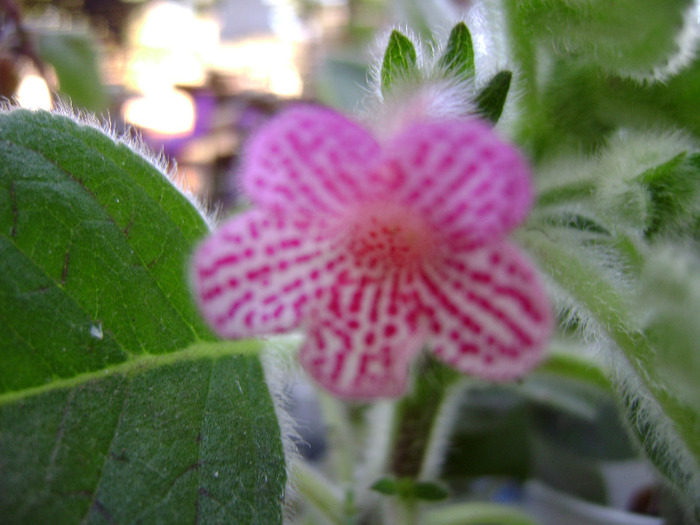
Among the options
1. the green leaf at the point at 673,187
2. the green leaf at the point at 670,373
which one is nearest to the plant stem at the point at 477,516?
the green leaf at the point at 670,373

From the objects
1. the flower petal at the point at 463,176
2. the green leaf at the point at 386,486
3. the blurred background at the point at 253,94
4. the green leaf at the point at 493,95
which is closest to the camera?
the flower petal at the point at 463,176

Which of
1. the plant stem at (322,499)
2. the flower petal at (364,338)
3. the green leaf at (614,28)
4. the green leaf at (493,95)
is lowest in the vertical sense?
the plant stem at (322,499)

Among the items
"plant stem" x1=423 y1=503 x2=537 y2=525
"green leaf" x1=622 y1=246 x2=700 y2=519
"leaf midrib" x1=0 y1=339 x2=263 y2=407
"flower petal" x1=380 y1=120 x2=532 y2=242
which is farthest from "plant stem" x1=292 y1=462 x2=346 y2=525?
"flower petal" x1=380 y1=120 x2=532 y2=242

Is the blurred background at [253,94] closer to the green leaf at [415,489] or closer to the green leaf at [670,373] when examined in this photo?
the green leaf at [415,489]

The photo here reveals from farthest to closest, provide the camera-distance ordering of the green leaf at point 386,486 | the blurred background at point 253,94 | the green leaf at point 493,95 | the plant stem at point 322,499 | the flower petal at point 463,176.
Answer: the blurred background at point 253,94 < the plant stem at point 322,499 < the green leaf at point 386,486 < the green leaf at point 493,95 < the flower petal at point 463,176

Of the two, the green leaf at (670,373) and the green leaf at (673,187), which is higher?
the green leaf at (673,187)

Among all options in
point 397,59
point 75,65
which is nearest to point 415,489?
point 397,59

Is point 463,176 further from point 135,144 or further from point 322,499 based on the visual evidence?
point 322,499

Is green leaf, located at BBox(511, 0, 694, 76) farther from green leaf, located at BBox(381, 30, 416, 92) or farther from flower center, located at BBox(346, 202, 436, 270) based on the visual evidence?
flower center, located at BBox(346, 202, 436, 270)
